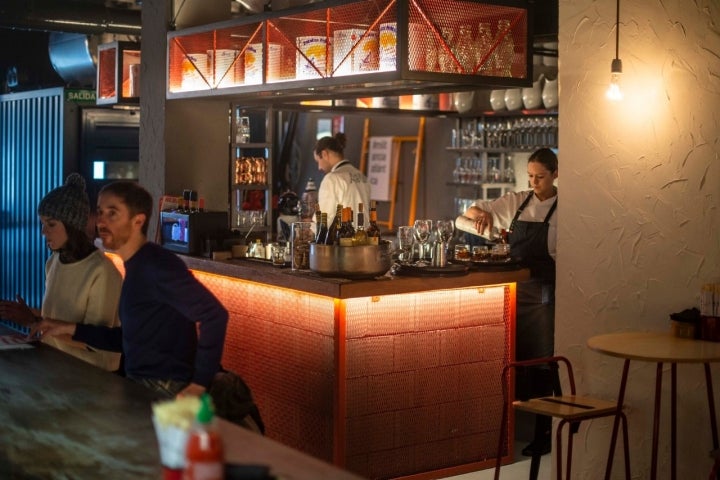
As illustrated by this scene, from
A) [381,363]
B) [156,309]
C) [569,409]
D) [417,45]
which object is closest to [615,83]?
[417,45]

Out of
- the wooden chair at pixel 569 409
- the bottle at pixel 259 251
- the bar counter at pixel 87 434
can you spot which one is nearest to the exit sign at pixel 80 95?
the bottle at pixel 259 251

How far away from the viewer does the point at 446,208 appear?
39.6 ft

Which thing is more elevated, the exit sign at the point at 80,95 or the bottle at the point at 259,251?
the exit sign at the point at 80,95

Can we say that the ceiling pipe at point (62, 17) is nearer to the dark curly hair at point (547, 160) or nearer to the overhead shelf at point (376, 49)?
the overhead shelf at point (376, 49)

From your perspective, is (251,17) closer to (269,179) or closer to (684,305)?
(269,179)

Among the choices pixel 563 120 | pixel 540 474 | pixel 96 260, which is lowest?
pixel 540 474

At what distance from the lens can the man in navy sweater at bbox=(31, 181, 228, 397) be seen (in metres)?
3.77

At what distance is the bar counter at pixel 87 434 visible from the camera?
264cm

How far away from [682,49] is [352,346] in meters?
2.13

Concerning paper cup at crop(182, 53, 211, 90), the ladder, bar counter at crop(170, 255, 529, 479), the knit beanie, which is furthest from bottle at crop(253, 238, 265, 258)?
the ladder

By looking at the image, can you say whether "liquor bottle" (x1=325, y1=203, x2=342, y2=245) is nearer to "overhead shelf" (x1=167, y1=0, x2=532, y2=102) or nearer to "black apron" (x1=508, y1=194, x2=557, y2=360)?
"overhead shelf" (x1=167, y1=0, x2=532, y2=102)

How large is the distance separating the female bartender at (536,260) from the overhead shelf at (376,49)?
3.39 ft

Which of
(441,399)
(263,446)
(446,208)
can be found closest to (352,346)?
(441,399)

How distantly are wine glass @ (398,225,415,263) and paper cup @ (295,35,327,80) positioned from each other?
3.22 ft
